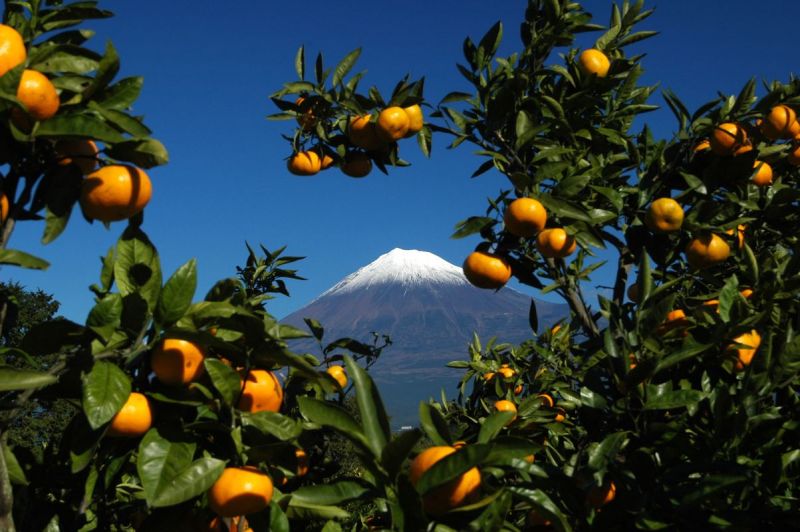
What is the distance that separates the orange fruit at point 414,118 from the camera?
3.10 meters

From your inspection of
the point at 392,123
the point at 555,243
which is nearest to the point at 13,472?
the point at 392,123

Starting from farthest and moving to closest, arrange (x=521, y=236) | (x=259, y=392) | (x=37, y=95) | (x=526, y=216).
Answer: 1. (x=521, y=236)
2. (x=526, y=216)
3. (x=259, y=392)
4. (x=37, y=95)

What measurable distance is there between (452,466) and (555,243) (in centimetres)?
158

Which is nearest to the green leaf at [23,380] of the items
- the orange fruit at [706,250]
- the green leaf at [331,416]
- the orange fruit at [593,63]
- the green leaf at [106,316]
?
the green leaf at [106,316]

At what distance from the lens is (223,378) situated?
1688mm

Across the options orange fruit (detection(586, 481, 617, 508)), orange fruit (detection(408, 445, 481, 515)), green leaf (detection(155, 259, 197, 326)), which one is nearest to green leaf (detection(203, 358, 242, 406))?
green leaf (detection(155, 259, 197, 326))

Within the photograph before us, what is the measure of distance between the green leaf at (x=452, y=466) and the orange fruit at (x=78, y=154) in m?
1.12

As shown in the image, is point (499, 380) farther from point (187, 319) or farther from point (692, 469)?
point (187, 319)

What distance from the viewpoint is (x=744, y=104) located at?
3.17 metres

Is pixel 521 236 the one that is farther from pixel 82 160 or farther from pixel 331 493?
pixel 82 160

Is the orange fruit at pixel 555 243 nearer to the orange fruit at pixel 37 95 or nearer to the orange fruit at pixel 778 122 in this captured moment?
the orange fruit at pixel 778 122

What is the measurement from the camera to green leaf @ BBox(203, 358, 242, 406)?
1.68 meters

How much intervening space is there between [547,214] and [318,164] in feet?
4.09

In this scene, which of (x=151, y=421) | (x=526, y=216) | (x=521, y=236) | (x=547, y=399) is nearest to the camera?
(x=151, y=421)
